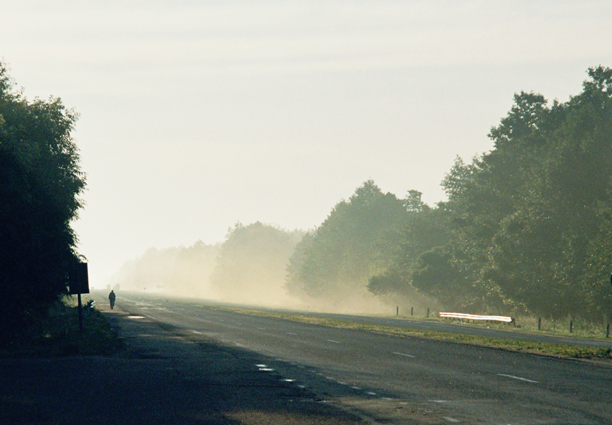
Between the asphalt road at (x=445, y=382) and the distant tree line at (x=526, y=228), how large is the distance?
25877 mm

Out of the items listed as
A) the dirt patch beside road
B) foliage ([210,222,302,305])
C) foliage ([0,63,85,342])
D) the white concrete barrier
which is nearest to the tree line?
foliage ([0,63,85,342])

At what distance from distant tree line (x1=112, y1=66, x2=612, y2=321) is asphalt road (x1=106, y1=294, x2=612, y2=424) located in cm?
2588

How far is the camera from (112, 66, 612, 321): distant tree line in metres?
49.0

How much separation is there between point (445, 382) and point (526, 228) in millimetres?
40604

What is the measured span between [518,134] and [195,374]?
57249 millimetres

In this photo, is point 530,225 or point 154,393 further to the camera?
point 530,225

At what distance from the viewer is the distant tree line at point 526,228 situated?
49.0 metres

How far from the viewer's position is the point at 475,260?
6869cm

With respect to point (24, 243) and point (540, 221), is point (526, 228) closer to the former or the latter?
point (540, 221)

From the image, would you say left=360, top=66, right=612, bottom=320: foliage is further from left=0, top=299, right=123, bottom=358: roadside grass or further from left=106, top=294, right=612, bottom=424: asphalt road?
left=0, top=299, right=123, bottom=358: roadside grass

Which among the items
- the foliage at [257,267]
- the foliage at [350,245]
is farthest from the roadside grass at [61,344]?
the foliage at [257,267]

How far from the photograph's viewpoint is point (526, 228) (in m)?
52.7

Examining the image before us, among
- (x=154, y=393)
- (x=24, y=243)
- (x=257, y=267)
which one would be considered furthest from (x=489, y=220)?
(x=257, y=267)

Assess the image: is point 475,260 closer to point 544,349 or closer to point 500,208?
point 500,208
